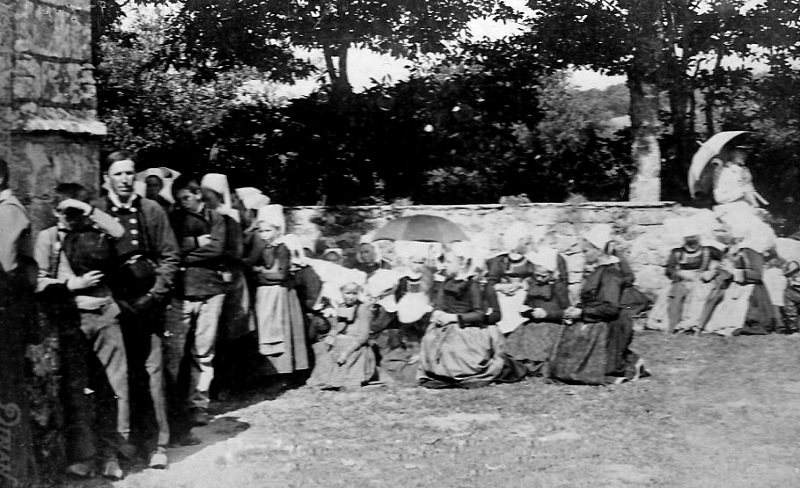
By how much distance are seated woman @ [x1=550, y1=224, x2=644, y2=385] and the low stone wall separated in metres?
3.10

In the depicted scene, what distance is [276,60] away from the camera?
444 inches

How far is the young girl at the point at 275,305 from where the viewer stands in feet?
21.5

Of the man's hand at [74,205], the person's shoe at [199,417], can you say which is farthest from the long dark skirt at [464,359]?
the man's hand at [74,205]

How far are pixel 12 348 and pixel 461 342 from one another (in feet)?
13.0

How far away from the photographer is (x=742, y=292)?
908 cm

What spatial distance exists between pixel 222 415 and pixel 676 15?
7056mm

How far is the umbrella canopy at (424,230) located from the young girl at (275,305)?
9.40 ft

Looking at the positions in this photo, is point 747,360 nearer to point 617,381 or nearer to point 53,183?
point 617,381

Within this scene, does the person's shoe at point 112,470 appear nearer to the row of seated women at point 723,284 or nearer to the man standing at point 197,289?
the man standing at point 197,289

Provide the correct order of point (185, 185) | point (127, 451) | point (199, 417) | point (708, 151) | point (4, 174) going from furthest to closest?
point (708, 151)
point (185, 185)
point (199, 417)
point (127, 451)
point (4, 174)

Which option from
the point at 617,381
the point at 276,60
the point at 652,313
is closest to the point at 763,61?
the point at 652,313

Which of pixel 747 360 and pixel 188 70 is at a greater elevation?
pixel 188 70

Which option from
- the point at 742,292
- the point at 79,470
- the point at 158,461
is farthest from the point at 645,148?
the point at 79,470

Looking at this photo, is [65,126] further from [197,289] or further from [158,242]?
[197,289]
